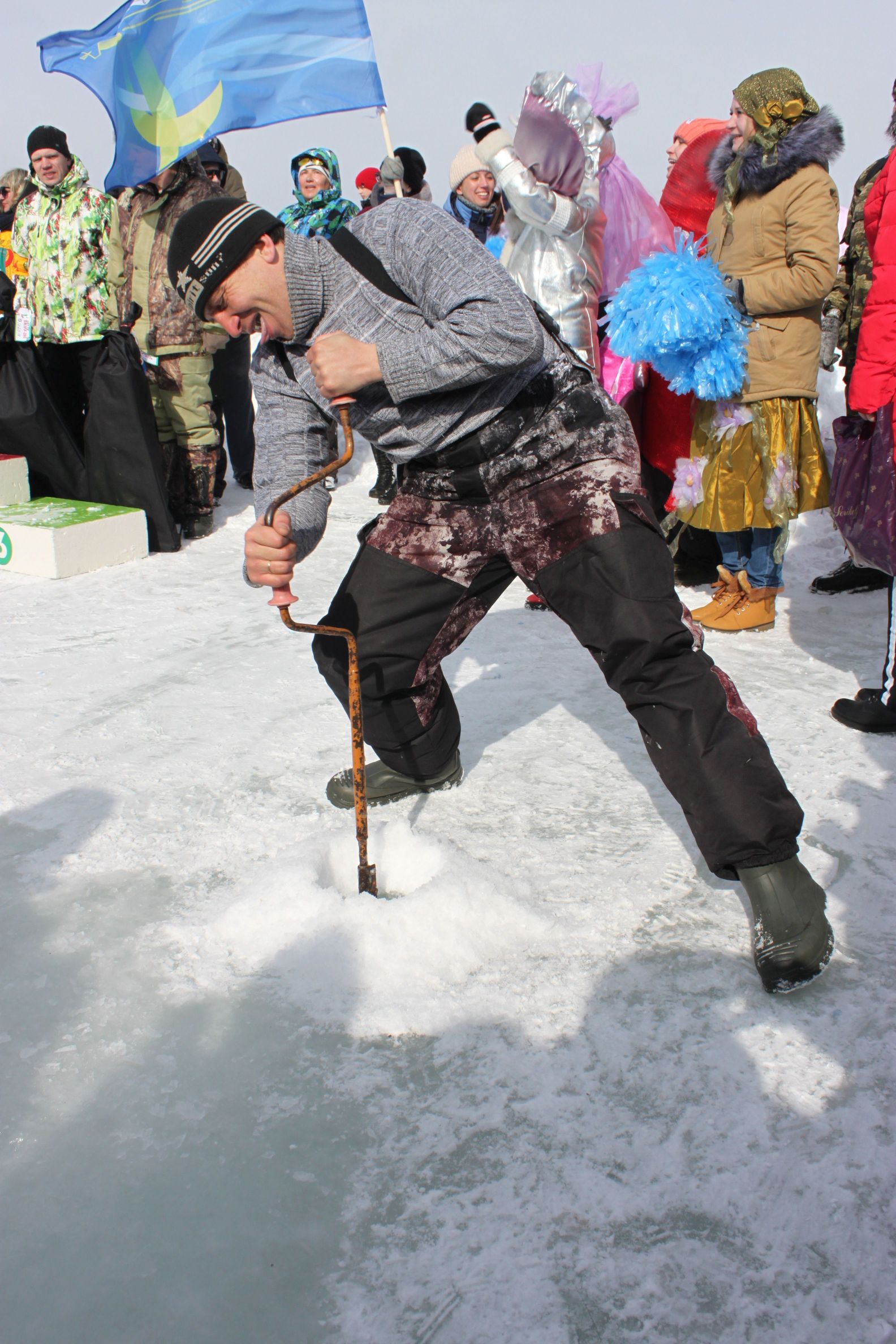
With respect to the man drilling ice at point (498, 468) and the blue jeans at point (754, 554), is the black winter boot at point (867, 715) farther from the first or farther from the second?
the man drilling ice at point (498, 468)

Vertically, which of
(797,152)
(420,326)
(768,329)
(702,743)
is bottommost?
(702,743)

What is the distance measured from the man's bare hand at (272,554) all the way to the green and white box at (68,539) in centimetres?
319

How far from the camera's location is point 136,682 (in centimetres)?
344

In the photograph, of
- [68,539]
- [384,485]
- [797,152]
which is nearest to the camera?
[797,152]

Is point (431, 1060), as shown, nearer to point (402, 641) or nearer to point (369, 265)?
point (402, 641)

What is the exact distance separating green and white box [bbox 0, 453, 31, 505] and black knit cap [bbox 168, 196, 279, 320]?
4023 millimetres

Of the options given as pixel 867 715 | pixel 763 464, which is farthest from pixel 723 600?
pixel 867 715

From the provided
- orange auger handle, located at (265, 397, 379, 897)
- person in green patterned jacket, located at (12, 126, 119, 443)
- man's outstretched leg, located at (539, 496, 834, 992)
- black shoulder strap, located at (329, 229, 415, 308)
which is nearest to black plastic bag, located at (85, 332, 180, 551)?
person in green patterned jacket, located at (12, 126, 119, 443)

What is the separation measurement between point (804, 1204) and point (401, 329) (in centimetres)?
163

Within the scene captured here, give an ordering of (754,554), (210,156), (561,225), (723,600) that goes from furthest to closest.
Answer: (210,156), (723,600), (754,554), (561,225)

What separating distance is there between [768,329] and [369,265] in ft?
7.45

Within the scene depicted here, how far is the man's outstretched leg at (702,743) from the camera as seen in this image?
182 cm

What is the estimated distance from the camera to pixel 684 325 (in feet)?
11.2

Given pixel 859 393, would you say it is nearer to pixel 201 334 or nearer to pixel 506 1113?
pixel 506 1113
